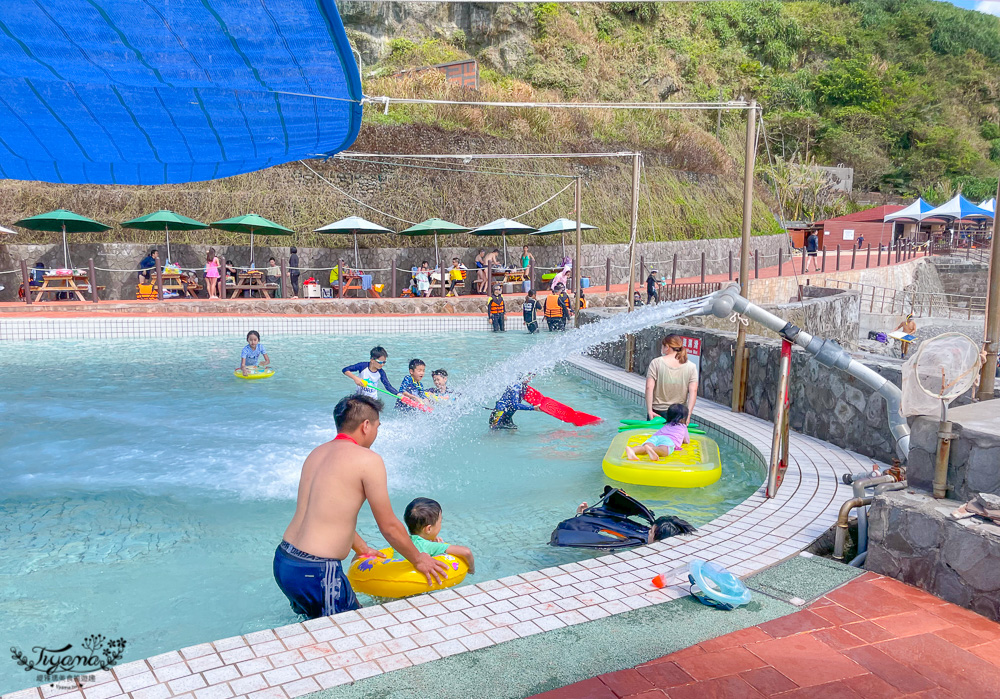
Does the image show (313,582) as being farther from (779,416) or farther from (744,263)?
(744,263)

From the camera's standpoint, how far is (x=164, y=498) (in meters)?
6.64

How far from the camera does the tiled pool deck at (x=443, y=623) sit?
296cm

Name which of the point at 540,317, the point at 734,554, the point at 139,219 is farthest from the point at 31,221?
the point at 734,554

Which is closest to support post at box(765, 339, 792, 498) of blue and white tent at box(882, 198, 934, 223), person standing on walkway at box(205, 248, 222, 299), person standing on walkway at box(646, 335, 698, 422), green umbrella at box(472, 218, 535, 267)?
person standing on walkway at box(646, 335, 698, 422)

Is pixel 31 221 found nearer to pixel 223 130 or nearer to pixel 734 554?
pixel 223 130

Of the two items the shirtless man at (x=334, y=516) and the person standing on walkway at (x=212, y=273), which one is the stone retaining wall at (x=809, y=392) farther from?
the person standing on walkway at (x=212, y=273)

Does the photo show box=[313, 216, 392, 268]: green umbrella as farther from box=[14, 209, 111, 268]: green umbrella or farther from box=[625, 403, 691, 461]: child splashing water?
box=[625, 403, 691, 461]: child splashing water

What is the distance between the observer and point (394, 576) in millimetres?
4129

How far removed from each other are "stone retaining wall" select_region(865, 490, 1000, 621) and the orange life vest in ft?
43.5

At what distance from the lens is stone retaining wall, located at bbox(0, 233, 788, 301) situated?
21.3m

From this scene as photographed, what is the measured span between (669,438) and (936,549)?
3.04 metres

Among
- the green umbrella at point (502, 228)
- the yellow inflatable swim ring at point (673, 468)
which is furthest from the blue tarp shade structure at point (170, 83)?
the green umbrella at point (502, 228)

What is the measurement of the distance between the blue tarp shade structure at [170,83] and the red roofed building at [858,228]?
143ft

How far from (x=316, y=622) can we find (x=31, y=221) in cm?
1975
